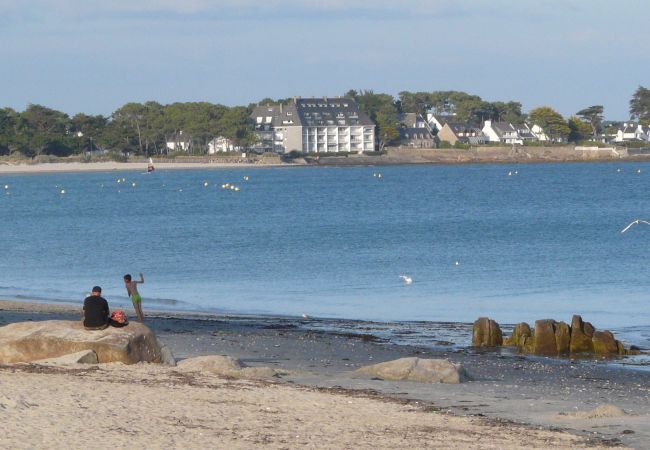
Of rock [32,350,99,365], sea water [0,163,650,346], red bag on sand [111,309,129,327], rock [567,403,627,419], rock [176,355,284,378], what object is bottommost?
sea water [0,163,650,346]

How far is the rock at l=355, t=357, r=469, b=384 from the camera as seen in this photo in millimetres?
18375

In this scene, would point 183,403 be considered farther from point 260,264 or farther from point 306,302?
point 260,264

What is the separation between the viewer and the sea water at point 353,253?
3431cm

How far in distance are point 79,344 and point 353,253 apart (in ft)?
112

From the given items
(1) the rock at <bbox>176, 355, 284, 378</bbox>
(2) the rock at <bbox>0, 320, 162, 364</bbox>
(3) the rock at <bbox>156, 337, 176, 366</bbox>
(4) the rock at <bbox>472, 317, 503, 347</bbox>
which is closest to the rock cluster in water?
(4) the rock at <bbox>472, 317, 503, 347</bbox>

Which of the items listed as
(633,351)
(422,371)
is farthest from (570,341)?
(422,371)

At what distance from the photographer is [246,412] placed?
14.8 metres

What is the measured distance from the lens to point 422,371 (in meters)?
18.4

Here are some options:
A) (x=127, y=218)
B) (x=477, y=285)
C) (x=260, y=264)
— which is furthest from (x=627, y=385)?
(x=127, y=218)

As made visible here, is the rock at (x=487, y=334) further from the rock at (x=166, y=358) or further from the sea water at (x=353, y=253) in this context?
the rock at (x=166, y=358)

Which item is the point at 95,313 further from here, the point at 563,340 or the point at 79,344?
the point at 563,340

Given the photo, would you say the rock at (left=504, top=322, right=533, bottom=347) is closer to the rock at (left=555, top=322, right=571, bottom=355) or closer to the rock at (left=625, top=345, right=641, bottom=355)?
the rock at (left=555, top=322, right=571, bottom=355)

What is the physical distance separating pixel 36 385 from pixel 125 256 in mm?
36648

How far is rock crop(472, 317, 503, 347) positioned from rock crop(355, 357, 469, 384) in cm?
510
